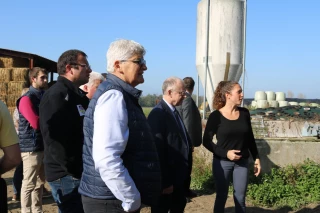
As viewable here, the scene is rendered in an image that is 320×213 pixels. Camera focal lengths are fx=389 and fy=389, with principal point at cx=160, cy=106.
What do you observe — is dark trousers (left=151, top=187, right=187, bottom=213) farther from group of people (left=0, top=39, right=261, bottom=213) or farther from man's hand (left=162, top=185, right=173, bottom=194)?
man's hand (left=162, top=185, right=173, bottom=194)

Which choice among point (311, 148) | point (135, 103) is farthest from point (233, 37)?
point (135, 103)

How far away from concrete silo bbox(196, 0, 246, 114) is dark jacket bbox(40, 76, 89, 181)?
7429 mm

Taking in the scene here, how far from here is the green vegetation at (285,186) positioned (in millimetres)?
5887

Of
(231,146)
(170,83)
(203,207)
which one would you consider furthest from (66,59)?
(203,207)

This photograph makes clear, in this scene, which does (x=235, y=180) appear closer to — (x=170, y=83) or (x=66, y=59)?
(x=170, y=83)

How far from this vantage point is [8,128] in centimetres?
251

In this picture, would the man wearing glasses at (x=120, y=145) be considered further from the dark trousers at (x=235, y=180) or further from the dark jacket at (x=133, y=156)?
the dark trousers at (x=235, y=180)

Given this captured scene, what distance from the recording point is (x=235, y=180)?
4543mm

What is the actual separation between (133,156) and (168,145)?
1580 mm

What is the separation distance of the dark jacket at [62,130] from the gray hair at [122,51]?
2.95ft

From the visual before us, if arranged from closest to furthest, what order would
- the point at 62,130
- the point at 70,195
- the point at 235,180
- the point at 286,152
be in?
the point at 62,130 → the point at 70,195 → the point at 235,180 → the point at 286,152

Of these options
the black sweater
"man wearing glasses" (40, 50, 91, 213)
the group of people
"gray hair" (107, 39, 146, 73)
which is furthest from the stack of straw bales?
"gray hair" (107, 39, 146, 73)

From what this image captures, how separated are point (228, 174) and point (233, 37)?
22.2 feet

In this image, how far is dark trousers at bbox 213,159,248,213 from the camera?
14.8 feet
